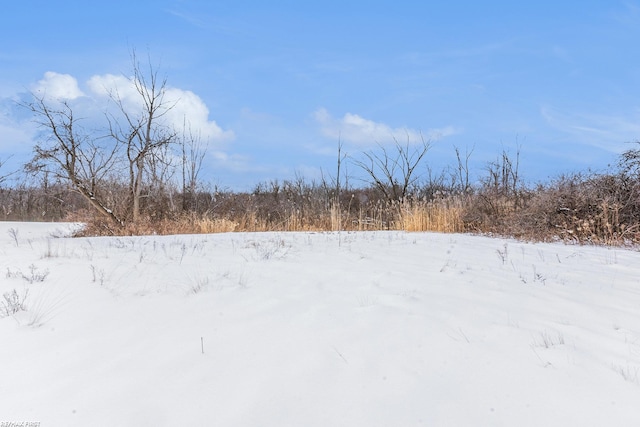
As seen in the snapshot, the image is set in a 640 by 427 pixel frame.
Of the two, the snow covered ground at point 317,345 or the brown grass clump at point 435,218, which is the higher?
the brown grass clump at point 435,218

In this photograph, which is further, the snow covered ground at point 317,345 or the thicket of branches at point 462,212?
the thicket of branches at point 462,212

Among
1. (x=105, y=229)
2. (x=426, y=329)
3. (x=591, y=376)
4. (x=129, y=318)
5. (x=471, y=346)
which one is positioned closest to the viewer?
(x=591, y=376)

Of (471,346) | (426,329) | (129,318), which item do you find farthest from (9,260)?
(471,346)

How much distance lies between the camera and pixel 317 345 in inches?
106

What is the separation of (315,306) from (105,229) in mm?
10401

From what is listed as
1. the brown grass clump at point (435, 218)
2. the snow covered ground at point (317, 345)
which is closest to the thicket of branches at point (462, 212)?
the brown grass clump at point (435, 218)

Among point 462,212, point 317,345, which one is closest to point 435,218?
point 462,212

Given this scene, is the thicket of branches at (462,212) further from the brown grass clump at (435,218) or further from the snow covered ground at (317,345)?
the snow covered ground at (317,345)

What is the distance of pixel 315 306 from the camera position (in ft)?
11.0

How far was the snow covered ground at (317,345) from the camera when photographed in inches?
82.6

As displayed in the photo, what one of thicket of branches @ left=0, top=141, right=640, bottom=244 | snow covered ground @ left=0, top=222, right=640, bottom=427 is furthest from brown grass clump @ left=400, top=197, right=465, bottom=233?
snow covered ground @ left=0, top=222, right=640, bottom=427

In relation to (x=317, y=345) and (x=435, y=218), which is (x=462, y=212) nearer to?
(x=435, y=218)

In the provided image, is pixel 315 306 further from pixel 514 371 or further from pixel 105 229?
pixel 105 229

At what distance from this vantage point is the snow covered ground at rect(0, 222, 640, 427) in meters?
2.10
